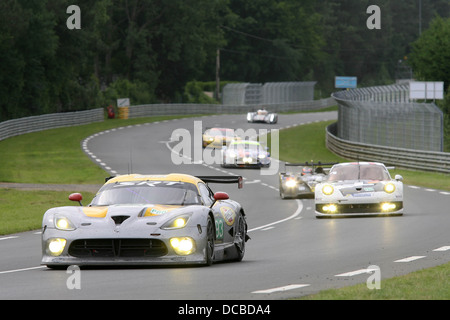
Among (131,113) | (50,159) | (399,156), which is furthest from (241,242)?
(131,113)

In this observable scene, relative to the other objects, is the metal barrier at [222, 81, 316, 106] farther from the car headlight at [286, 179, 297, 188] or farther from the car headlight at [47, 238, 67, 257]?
the car headlight at [47, 238, 67, 257]

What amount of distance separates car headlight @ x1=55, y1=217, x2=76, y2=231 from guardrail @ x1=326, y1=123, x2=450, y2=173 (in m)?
29.0

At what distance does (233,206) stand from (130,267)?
2.33 metres

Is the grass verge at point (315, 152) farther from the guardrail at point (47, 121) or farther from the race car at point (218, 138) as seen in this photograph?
the guardrail at point (47, 121)

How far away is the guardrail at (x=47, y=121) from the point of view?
66.0 m

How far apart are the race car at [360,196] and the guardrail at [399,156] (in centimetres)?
1771

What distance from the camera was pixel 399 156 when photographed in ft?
155

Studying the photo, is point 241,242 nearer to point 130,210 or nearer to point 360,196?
point 130,210

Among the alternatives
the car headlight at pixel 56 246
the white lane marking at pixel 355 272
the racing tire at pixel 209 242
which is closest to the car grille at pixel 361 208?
the racing tire at pixel 209 242

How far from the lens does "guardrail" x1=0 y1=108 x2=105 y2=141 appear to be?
6600cm

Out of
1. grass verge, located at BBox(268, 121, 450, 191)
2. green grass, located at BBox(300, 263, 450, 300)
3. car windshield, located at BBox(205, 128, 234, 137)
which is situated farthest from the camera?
car windshield, located at BBox(205, 128, 234, 137)

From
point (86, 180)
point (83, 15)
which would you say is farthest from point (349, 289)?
point (83, 15)

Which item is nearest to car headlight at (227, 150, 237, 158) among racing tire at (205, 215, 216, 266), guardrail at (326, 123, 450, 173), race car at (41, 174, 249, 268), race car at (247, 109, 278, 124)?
guardrail at (326, 123, 450, 173)

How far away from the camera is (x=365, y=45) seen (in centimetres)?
16925
